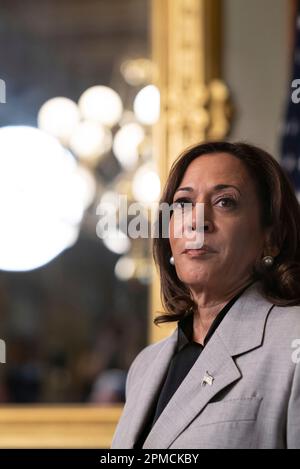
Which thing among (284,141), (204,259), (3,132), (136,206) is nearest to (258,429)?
(204,259)

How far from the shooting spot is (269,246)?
1631mm

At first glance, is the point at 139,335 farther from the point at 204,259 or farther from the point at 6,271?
the point at 204,259

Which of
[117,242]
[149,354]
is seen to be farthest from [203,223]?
[117,242]

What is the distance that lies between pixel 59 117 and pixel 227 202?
11.6ft

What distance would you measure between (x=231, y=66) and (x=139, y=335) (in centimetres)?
144

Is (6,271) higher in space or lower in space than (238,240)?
lower

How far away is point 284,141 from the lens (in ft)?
12.7

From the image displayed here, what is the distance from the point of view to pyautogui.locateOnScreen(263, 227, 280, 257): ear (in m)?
1.62

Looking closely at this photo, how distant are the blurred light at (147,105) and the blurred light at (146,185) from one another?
9.4 inches

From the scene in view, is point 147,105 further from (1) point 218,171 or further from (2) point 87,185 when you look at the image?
(1) point 218,171

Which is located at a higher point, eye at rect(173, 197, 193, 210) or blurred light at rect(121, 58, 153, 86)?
blurred light at rect(121, 58, 153, 86)

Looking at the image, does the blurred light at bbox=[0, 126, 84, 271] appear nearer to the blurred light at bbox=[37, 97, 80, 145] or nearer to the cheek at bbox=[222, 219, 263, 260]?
the blurred light at bbox=[37, 97, 80, 145]

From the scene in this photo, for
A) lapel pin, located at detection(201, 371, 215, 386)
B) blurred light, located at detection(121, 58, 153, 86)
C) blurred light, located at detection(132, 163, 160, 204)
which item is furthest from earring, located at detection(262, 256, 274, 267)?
blurred light, located at detection(121, 58, 153, 86)

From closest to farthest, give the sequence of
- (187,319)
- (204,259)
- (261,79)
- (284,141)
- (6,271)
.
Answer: (204,259), (187,319), (284,141), (261,79), (6,271)
